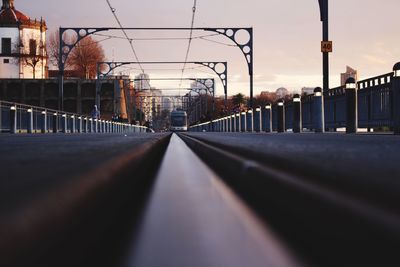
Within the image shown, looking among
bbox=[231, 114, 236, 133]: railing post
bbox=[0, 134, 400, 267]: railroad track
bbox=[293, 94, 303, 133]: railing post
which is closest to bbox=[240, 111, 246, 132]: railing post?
bbox=[231, 114, 236, 133]: railing post

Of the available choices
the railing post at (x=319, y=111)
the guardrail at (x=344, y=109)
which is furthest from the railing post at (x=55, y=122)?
the railing post at (x=319, y=111)

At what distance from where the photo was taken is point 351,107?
17328mm

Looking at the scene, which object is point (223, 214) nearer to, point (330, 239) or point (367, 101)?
point (330, 239)

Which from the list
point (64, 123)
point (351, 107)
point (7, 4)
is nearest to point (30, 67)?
point (7, 4)

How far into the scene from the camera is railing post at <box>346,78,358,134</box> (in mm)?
16984

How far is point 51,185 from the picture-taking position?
92 cm

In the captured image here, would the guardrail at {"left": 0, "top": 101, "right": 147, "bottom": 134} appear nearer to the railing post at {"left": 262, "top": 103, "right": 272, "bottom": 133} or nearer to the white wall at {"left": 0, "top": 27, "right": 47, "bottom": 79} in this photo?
the railing post at {"left": 262, "top": 103, "right": 272, "bottom": 133}

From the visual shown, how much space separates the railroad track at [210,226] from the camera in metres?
0.65

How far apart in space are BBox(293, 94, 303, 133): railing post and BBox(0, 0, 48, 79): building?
85074 mm

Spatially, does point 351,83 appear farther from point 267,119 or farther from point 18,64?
point 18,64

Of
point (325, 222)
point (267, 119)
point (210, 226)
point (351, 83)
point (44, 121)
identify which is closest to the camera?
point (325, 222)

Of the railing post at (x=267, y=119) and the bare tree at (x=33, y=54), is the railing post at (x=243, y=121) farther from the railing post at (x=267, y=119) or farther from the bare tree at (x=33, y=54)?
the bare tree at (x=33, y=54)

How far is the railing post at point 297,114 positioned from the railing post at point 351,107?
6950 mm

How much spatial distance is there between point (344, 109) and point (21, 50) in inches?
3634
